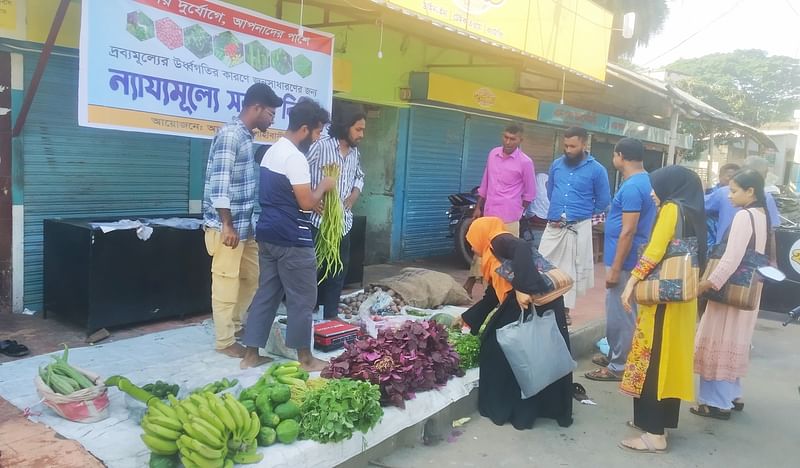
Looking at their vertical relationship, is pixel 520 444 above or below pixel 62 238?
below

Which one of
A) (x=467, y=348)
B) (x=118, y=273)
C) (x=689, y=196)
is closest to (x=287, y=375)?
(x=467, y=348)

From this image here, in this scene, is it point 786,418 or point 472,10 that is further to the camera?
point 472,10

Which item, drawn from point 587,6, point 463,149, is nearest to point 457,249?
point 463,149

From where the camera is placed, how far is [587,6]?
955 centimetres

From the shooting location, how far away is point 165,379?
385 cm

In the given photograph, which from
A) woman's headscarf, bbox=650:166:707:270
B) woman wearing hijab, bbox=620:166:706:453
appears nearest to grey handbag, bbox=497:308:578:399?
woman wearing hijab, bbox=620:166:706:453

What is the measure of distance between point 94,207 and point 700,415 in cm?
496

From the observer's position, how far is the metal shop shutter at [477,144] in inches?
382

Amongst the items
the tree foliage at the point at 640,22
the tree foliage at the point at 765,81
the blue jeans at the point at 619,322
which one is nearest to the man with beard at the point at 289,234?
the blue jeans at the point at 619,322

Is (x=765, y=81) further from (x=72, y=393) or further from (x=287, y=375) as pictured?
(x=72, y=393)

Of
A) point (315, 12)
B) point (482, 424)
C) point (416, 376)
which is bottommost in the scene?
point (482, 424)

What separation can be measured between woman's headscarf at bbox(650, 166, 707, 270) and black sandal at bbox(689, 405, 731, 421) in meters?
1.38

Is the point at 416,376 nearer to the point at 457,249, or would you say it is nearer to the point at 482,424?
the point at 482,424

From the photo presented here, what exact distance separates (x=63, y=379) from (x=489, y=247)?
253 centimetres
